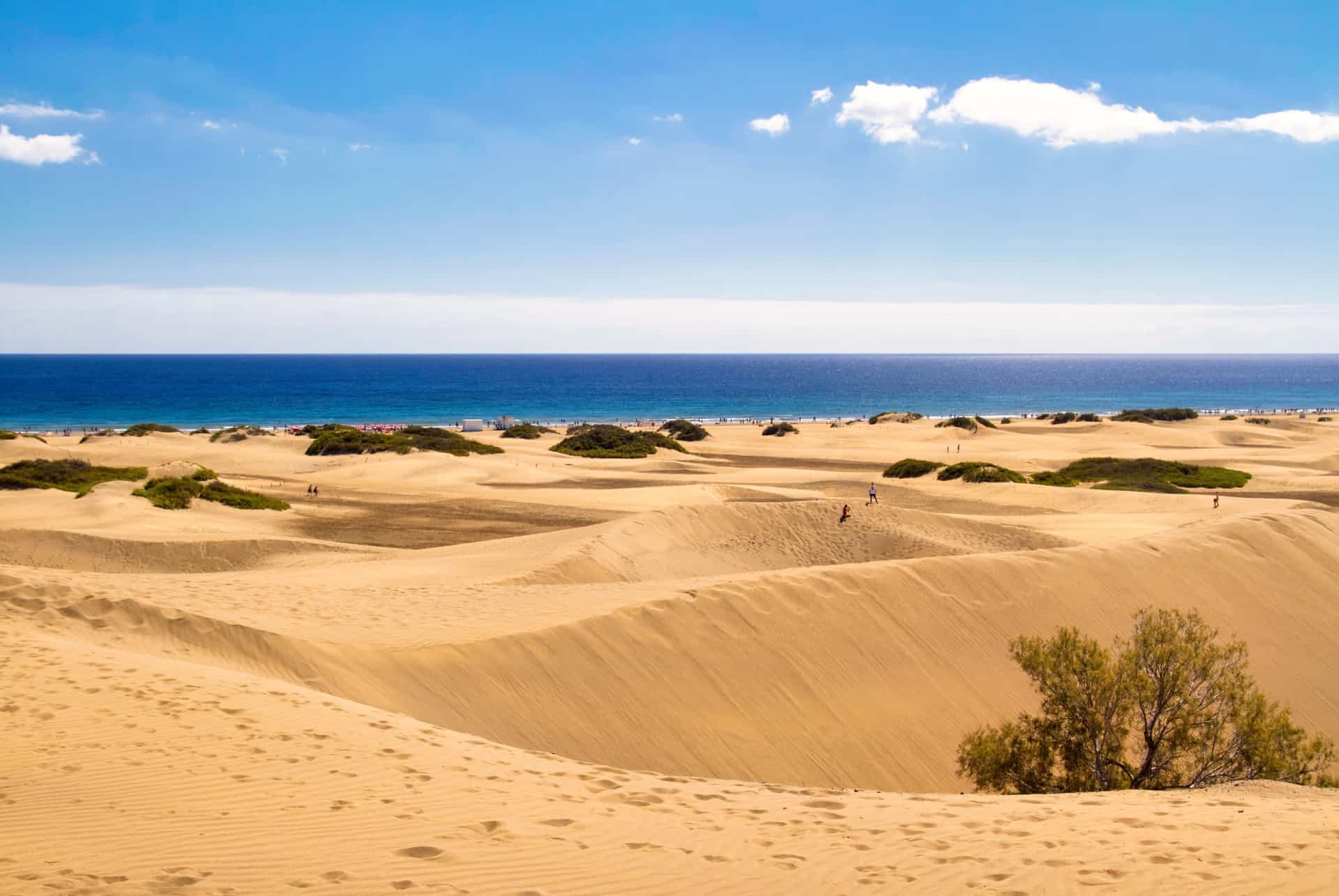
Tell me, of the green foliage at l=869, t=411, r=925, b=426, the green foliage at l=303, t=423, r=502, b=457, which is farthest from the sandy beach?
the green foliage at l=869, t=411, r=925, b=426

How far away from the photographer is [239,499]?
28.9m

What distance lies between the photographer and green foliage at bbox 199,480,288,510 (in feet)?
93.8

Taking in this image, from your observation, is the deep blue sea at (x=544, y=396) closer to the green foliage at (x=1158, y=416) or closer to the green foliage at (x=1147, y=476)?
the green foliage at (x=1158, y=416)

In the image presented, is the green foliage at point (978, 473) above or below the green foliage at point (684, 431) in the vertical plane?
below

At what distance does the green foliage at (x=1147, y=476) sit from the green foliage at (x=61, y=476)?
34365mm

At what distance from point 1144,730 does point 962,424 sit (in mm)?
57380

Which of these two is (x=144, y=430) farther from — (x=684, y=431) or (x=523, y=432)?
(x=684, y=431)

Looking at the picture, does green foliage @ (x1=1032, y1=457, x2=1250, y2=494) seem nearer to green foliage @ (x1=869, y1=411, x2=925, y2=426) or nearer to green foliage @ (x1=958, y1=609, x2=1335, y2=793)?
green foliage @ (x1=958, y1=609, x2=1335, y2=793)

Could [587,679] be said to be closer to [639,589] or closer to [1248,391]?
[639,589]

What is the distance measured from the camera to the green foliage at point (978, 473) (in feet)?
117

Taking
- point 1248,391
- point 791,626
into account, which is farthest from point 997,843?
point 1248,391

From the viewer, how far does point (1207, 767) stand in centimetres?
915

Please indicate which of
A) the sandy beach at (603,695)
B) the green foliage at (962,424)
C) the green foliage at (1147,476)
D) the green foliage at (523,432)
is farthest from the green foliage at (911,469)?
the green foliage at (523,432)

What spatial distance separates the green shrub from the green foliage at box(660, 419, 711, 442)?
111 ft
